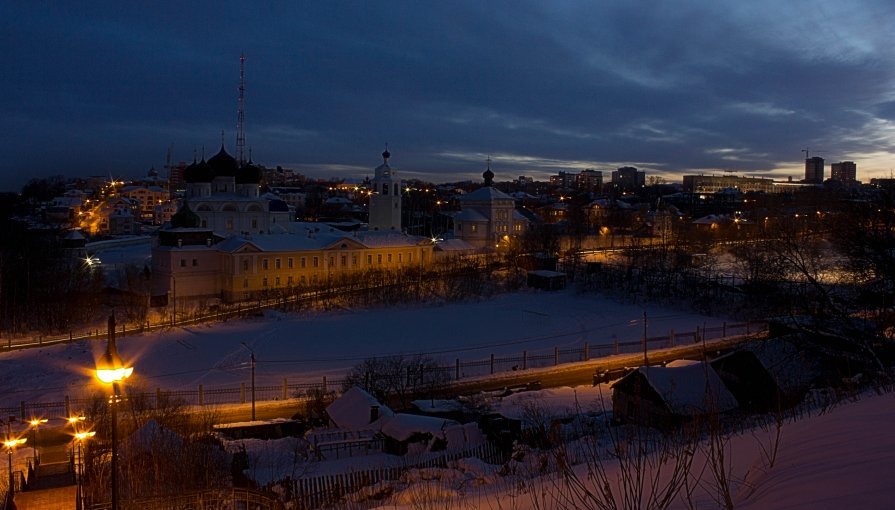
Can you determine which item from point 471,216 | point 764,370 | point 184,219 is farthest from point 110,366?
point 471,216

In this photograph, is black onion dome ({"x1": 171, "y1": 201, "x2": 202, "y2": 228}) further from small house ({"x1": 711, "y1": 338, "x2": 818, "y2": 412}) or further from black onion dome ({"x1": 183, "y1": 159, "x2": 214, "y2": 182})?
small house ({"x1": 711, "y1": 338, "x2": 818, "y2": 412})

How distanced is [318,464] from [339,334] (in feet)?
56.3

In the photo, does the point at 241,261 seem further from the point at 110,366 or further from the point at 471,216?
the point at 110,366

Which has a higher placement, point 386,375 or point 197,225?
point 197,225

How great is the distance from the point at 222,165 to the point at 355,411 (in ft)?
114

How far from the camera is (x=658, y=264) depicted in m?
42.6

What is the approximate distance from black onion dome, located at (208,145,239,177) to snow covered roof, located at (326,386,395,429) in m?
33.5

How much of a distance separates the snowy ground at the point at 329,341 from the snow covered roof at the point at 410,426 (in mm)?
8963

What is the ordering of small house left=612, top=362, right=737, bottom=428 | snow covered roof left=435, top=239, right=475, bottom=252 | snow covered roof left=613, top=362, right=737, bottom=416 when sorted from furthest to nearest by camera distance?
snow covered roof left=435, top=239, right=475, bottom=252, snow covered roof left=613, top=362, right=737, bottom=416, small house left=612, top=362, right=737, bottom=428

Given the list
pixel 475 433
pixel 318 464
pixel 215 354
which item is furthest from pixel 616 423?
pixel 215 354

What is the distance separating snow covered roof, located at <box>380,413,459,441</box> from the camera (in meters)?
13.6

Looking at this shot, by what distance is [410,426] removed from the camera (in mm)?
13672

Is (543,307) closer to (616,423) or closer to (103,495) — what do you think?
(616,423)

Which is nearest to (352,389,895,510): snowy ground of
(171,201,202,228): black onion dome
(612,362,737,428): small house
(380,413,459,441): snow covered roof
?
(380,413,459,441): snow covered roof
